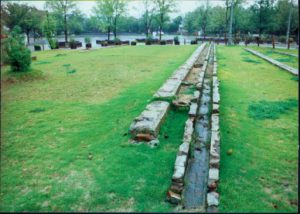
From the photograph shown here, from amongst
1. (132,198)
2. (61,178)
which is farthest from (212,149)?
(61,178)

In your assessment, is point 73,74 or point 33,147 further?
point 73,74

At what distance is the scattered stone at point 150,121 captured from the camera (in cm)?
516

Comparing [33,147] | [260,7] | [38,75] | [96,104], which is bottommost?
[33,147]

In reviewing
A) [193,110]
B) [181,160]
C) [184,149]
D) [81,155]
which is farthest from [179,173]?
[193,110]

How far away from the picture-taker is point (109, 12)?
43.9m

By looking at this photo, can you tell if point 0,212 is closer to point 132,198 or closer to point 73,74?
point 132,198

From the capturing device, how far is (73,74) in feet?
41.3

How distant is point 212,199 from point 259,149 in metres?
1.91

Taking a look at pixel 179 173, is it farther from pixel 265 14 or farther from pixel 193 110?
pixel 265 14

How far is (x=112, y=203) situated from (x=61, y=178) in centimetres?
102

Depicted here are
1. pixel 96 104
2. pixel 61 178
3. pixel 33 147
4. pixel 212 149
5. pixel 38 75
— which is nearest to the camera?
pixel 61 178

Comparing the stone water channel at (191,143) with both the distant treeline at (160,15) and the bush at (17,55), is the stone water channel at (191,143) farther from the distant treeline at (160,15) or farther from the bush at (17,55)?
the distant treeline at (160,15)

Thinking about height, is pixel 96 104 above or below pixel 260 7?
below

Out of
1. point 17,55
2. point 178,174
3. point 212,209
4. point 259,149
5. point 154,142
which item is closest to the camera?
point 212,209
